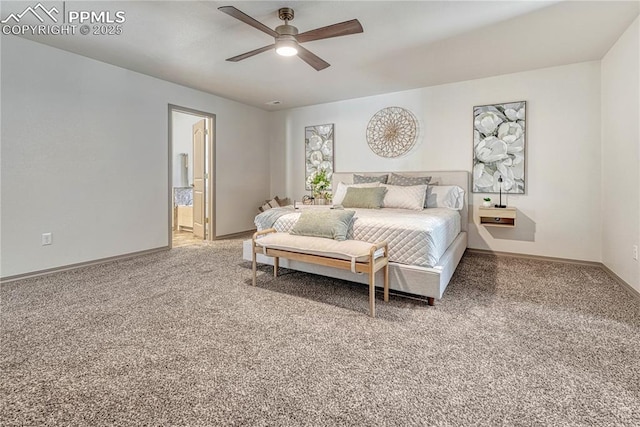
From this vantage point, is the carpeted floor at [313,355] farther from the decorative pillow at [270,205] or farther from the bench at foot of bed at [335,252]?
the decorative pillow at [270,205]

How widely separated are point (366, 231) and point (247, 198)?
3.66 metres

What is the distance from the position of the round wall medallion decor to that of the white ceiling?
1.62 feet

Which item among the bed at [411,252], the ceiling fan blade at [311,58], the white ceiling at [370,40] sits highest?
the white ceiling at [370,40]

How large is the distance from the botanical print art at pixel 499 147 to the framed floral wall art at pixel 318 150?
2383 millimetres

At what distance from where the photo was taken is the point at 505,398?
140cm

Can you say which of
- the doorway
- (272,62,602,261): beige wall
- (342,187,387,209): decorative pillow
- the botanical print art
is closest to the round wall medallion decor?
(272,62,602,261): beige wall

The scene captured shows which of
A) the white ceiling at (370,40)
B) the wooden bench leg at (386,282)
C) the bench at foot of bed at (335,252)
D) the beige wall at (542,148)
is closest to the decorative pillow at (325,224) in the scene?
the bench at foot of bed at (335,252)

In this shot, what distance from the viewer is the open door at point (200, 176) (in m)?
5.21

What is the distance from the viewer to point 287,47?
2.57 meters

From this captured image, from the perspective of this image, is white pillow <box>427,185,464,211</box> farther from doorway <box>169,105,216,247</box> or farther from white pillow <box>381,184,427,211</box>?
doorway <box>169,105,216,247</box>

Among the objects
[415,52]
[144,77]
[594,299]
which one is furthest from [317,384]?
[144,77]

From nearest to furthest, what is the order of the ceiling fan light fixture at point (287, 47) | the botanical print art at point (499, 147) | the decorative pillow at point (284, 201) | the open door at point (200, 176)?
the ceiling fan light fixture at point (287, 47) < the botanical print art at point (499, 147) < the open door at point (200, 176) < the decorative pillow at point (284, 201)

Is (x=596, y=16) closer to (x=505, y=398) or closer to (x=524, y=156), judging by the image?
(x=524, y=156)

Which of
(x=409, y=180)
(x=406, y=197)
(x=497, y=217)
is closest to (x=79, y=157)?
(x=406, y=197)
